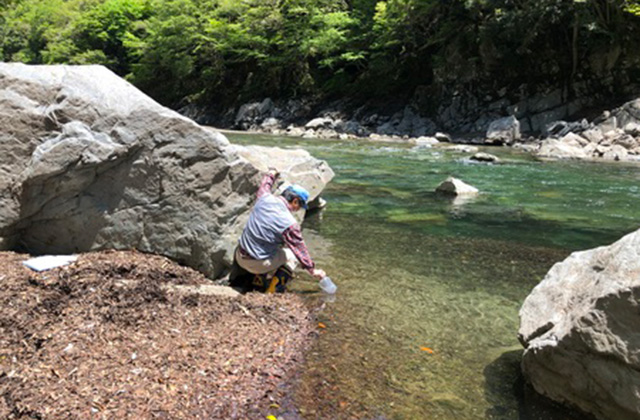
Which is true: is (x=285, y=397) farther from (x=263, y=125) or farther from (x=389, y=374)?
(x=263, y=125)

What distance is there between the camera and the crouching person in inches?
203

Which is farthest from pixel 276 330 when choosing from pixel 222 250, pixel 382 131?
pixel 382 131

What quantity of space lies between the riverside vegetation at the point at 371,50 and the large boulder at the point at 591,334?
86.1 feet

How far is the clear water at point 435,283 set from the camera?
3.69 meters

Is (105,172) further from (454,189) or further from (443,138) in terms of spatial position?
(443,138)

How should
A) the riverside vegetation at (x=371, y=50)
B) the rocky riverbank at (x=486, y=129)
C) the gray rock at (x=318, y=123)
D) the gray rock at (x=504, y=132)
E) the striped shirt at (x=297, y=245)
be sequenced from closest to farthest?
the striped shirt at (x=297, y=245), the rocky riverbank at (x=486, y=129), the gray rock at (x=504, y=132), the riverside vegetation at (x=371, y=50), the gray rock at (x=318, y=123)

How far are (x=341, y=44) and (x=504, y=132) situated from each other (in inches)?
700

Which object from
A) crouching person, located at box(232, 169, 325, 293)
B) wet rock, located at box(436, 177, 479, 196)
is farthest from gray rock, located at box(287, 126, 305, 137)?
crouching person, located at box(232, 169, 325, 293)

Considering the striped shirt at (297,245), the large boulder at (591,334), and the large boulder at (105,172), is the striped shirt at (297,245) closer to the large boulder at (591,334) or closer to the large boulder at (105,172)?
the large boulder at (105,172)

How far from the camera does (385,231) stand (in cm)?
874

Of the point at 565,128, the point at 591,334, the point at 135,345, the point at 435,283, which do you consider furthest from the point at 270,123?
the point at 591,334

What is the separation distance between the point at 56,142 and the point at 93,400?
3102 millimetres

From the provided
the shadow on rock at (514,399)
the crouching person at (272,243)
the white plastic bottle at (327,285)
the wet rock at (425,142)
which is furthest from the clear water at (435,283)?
the wet rock at (425,142)

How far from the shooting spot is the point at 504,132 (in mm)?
27812
